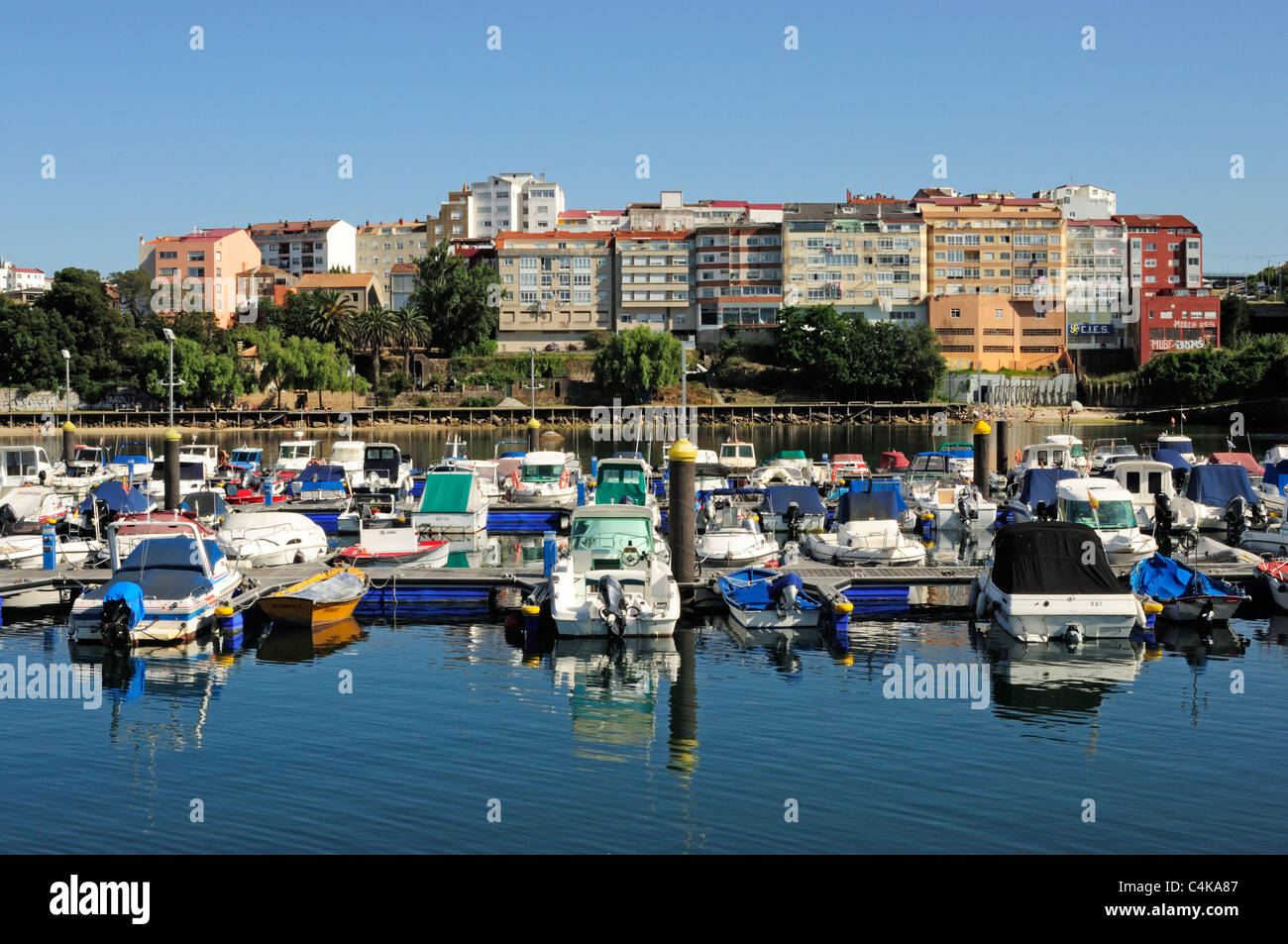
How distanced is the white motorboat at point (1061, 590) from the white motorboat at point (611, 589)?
625 centimetres

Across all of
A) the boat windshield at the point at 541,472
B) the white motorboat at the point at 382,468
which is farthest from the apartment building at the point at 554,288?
the boat windshield at the point at 541,472

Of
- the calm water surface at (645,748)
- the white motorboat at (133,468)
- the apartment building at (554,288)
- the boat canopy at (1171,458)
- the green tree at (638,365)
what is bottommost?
the calm water surface at (645,748)

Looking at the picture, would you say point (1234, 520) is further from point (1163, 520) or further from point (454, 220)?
point (454, 220)

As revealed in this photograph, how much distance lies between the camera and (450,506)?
40031 millimetres

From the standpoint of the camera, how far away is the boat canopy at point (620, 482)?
134ft

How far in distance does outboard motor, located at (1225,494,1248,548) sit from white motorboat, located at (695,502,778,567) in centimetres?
1310

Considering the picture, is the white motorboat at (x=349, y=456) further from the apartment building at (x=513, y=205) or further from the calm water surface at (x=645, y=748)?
the apartment building at (x=513, y=205)

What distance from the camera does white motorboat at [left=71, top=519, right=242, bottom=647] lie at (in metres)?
25.2

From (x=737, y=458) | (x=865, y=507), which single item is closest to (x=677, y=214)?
(x=737, y=458)

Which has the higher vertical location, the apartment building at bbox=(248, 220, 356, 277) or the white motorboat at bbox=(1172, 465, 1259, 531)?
the apartment building at bbox=(248, 220, 356, 277)

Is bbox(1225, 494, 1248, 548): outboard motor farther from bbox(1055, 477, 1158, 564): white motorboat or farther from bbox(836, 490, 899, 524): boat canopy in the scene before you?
bbox(836, 490, 899, 524): boat canopy

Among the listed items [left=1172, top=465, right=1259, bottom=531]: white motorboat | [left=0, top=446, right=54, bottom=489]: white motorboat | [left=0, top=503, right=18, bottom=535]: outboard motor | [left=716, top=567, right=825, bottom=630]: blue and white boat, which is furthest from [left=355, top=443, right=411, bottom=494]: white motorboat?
[left=1172, top=465, right=1259, bottom=531]: white motorboat

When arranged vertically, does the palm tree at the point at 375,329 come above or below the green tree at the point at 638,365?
above

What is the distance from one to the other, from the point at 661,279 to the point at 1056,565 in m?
105
